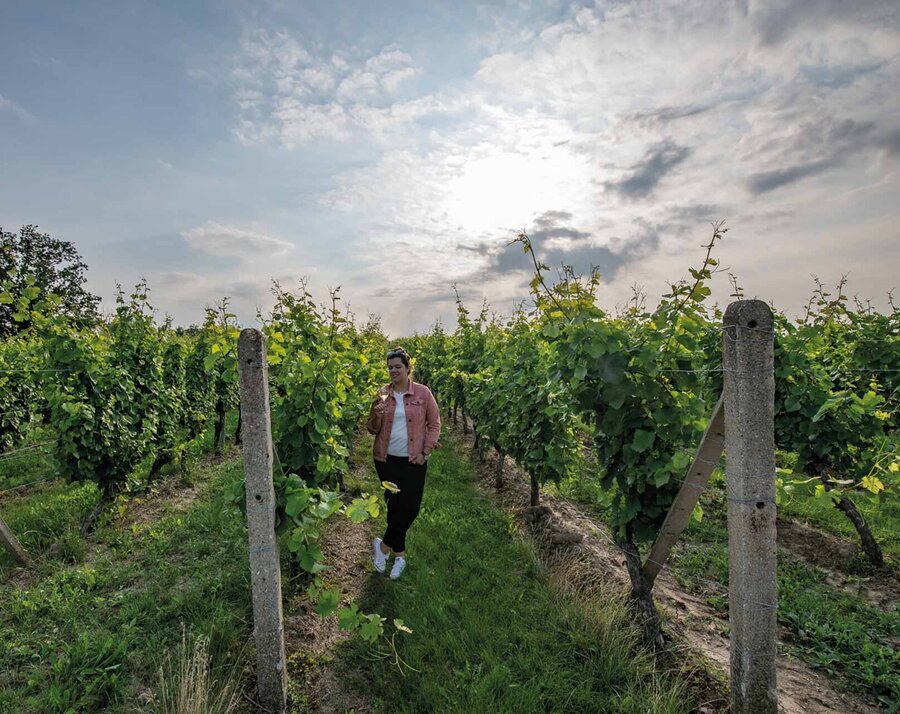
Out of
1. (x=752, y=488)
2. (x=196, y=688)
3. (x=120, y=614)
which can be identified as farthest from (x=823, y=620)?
(x=120, y=614)

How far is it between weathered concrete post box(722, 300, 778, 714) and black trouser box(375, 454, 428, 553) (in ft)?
9.01

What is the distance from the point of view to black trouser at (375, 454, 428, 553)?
178 inches

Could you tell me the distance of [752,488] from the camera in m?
2.41

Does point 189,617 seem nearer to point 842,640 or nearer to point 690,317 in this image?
point 690,317

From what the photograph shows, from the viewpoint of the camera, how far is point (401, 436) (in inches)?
180

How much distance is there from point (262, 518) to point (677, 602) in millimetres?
3713

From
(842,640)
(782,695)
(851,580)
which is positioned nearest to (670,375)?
(782,695)

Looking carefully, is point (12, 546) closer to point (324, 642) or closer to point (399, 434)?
point (324, 642)

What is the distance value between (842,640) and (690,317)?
3.14m

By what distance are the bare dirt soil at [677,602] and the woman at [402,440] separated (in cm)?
163

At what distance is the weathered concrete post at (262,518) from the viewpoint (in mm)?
2861

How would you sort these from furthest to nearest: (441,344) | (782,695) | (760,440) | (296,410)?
(441,344) < (296,410) < (782,695) < (760,440)

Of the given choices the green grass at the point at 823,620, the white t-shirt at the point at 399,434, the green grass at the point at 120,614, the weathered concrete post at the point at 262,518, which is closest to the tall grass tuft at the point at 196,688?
the green grass at the point at 120,614

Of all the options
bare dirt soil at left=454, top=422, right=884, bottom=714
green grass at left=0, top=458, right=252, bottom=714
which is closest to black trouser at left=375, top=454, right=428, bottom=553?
green grass at left=0, top=458, right=252, bottom=714
